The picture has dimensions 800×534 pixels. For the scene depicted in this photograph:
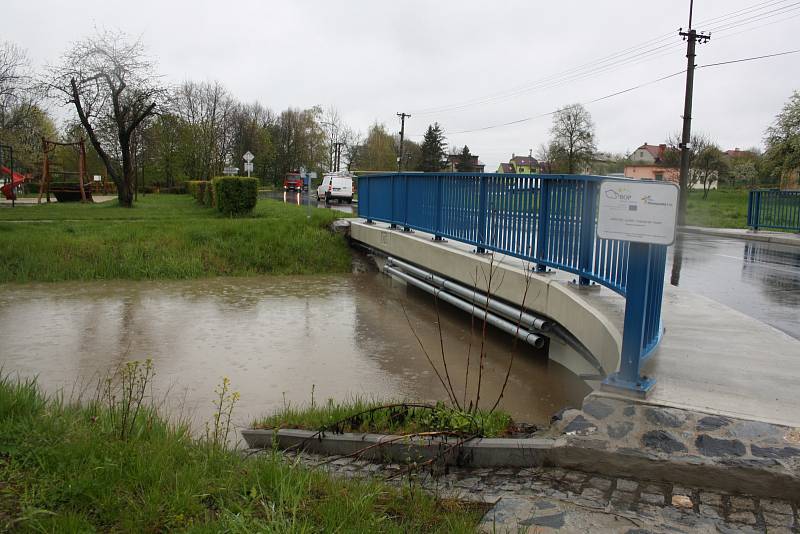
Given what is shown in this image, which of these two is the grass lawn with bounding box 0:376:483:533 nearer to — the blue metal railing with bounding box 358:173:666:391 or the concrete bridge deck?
the concrete bridge deck

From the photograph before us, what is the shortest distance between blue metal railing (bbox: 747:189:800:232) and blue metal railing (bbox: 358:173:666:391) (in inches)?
539

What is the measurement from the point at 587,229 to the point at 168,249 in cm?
1157

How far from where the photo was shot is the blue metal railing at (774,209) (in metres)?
20.3

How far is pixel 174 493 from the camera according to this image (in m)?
3.27

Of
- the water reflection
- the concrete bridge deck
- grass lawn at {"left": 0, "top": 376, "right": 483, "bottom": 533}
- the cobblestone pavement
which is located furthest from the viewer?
the water reflection

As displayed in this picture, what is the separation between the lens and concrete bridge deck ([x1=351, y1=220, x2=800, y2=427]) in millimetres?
4301

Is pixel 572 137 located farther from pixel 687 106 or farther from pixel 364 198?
pixel 364 198

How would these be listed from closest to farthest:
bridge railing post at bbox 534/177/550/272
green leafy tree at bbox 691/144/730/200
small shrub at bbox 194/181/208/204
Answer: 1. bridge railing post at bbox 534/177/550/272
2. small shrub at bbox 194/181/208/204
3. green leafy tree at bbox 691/144/730/200

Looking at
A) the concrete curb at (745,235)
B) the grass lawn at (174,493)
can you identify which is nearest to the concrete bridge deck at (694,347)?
the grass lawn at (174,493)

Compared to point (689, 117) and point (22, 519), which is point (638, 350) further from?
point (689, 117)

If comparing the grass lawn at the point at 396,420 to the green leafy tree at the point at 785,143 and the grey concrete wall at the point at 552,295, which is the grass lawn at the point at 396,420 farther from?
the green leafy tree at the point at 785,143

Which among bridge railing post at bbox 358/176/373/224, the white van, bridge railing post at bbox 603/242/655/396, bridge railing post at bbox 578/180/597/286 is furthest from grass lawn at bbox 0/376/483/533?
the white van

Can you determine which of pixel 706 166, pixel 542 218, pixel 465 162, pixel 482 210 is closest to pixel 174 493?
pixel 542 218

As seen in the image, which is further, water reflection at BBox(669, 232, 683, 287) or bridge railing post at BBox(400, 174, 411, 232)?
bridge railing post at BBox(400, 174, 411, 232)
